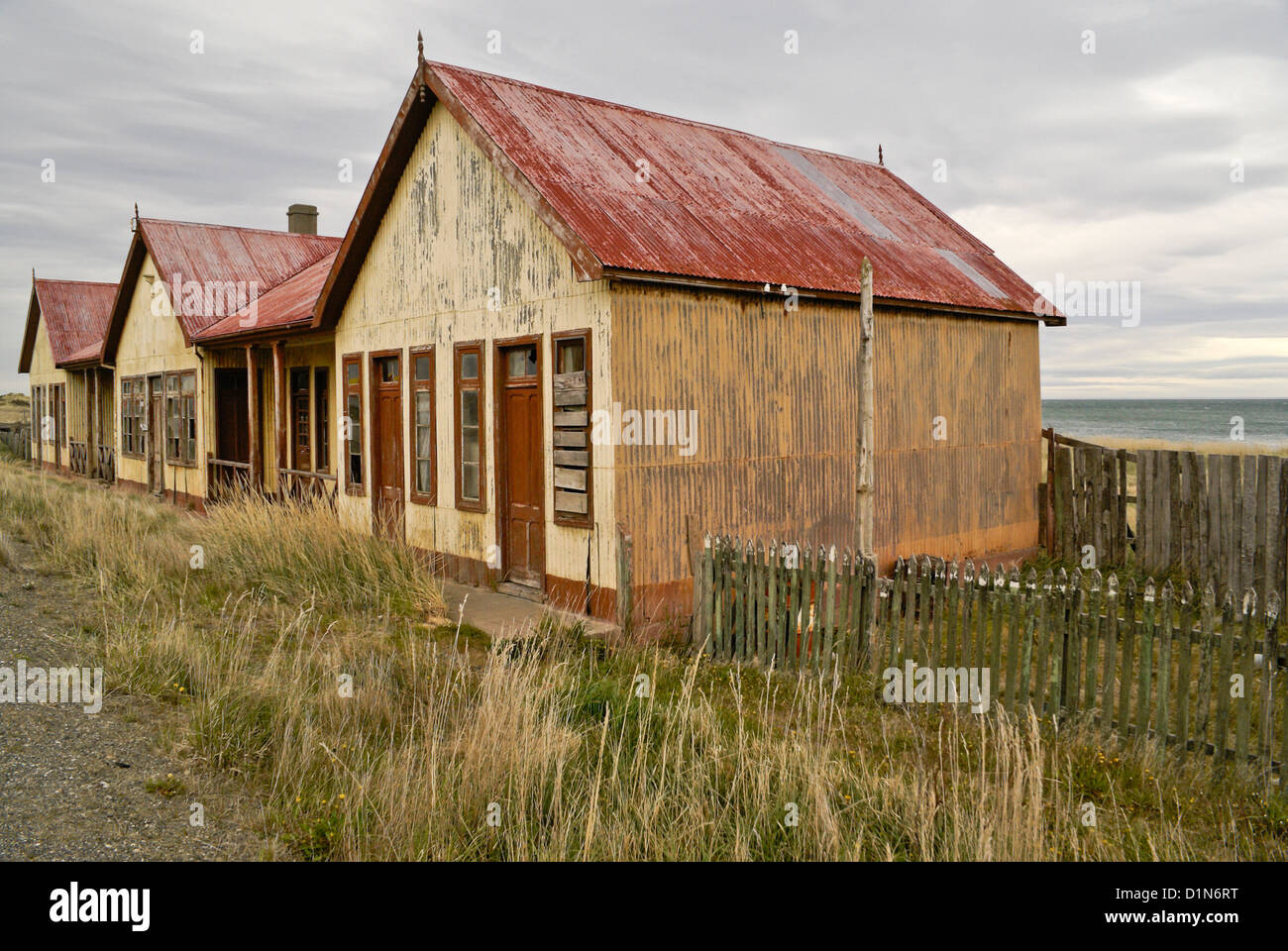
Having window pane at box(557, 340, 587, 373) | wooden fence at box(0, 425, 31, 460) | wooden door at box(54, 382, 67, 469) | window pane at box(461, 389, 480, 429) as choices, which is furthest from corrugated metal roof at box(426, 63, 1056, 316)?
wooden fence at box(0, 425, 31, 460)

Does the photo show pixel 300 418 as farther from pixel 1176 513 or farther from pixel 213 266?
pixel 1176 513

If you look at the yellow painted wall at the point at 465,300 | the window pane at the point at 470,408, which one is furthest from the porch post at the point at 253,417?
the window pane at the point at 470,408

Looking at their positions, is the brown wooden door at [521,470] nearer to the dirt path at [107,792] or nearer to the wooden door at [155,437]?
the dirt path at [107,792]

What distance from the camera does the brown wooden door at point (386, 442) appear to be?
12898 mm

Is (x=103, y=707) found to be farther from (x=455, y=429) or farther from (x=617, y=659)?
(x=455, y=429)

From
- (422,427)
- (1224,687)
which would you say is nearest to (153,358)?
(422,427)

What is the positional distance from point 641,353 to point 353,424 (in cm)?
667

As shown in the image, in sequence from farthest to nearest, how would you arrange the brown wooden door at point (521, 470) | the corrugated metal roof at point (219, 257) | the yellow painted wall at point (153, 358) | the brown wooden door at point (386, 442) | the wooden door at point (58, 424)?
1. the wooden door at point (58, 424)
2. the corrugated metal roof at point (219, 257)
3. the yellow painted wall at point (153, 358)
4. the brown wooden door at point (386, 442)
5. the brown wooden door at point (521, 470)

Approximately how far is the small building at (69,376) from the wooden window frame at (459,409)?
1857 cm

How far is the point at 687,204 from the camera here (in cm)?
1082

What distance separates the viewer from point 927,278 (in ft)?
41.0
